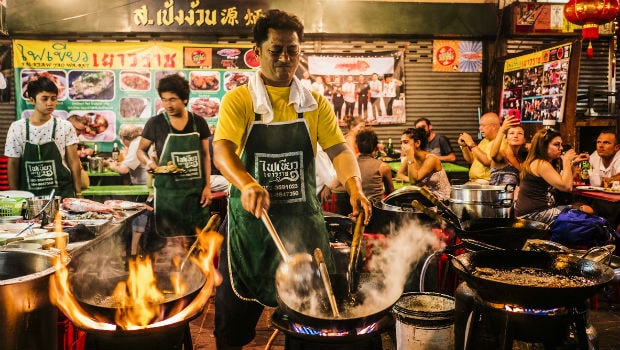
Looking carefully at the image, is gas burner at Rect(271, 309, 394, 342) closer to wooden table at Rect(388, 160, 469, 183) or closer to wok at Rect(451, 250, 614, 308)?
wok at Rect(451, 250, 614, 308)

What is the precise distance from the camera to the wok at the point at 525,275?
2197 mm

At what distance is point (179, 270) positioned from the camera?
2.84 meters

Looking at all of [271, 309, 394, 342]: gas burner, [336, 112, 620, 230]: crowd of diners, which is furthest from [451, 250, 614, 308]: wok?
[336, 112, 620, 230]: crowd of diners

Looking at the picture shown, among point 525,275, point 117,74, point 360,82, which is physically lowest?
point 525,275

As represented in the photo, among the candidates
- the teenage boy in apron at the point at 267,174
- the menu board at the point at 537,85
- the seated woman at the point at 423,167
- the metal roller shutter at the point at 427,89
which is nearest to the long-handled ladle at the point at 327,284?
the teenage boy in apron at the point at 267,174

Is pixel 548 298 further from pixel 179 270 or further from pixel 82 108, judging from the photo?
pixel 82 108

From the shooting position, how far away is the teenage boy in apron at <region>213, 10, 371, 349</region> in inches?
113

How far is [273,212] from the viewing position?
3.03 meters

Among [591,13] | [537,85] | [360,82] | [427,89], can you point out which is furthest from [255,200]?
[427,89]

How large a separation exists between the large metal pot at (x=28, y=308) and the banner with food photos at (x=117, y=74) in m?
7.64

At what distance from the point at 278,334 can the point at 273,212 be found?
2120mm

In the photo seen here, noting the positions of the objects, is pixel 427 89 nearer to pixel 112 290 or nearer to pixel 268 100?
pixel 268 100

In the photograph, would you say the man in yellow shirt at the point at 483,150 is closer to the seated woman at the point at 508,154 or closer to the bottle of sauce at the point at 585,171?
the seated woman at the point at 508,154

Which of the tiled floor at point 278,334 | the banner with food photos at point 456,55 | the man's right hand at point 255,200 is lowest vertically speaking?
the tiled floor at point 278,334
